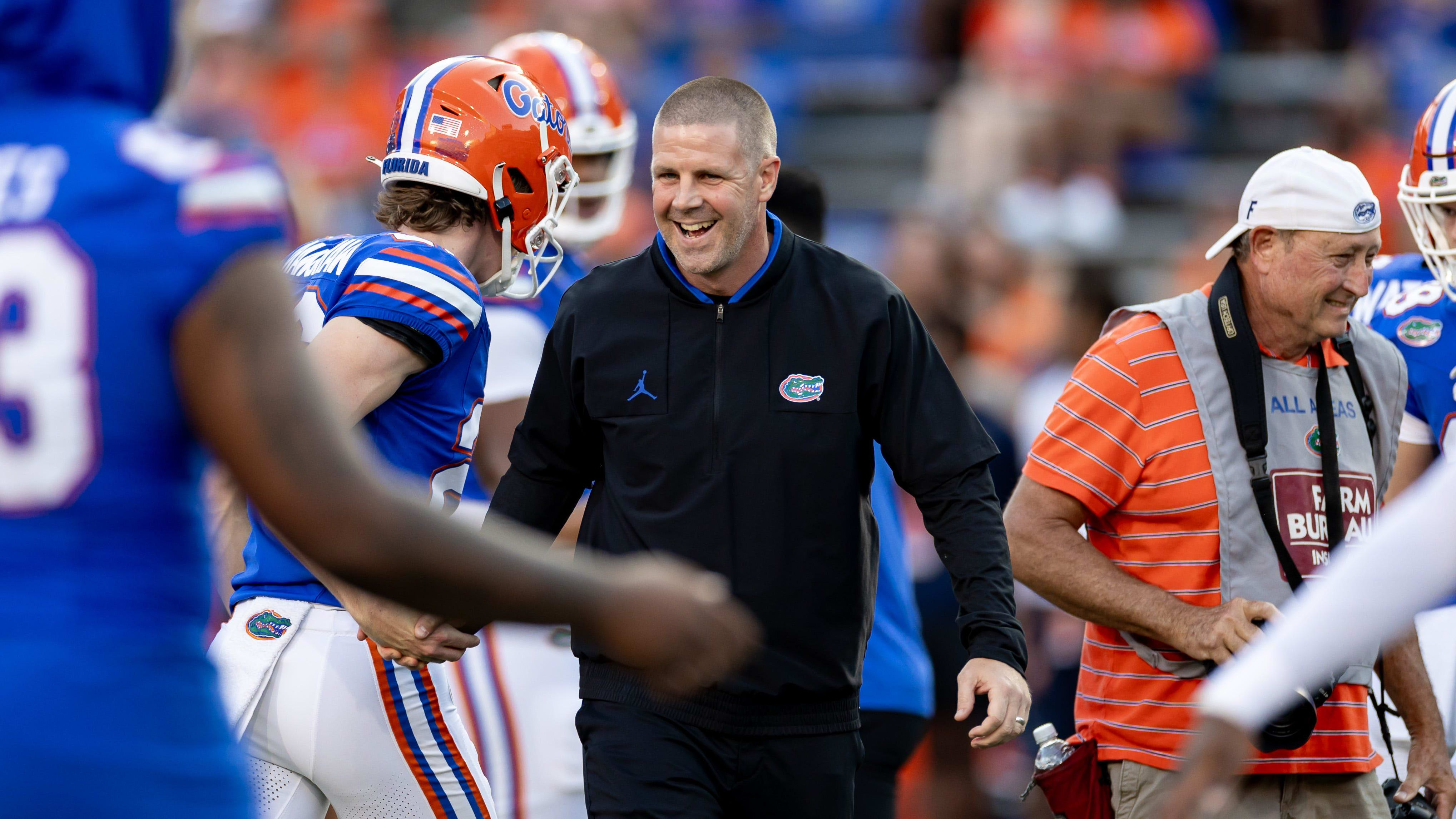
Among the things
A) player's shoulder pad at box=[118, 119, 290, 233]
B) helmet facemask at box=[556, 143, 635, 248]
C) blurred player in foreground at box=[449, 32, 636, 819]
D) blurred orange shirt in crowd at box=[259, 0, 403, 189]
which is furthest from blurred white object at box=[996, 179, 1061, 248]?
player's shoulder pad at box=[118, 119, 290, 233]

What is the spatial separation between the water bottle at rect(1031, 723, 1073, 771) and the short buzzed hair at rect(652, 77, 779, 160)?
159 cm

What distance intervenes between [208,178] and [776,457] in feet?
6.89

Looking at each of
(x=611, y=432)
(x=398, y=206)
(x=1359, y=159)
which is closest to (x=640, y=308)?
(x=611, y=432)

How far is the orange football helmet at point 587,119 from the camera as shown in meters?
5.79

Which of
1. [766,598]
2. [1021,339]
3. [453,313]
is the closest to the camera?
[453,313]

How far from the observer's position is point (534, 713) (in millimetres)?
5137

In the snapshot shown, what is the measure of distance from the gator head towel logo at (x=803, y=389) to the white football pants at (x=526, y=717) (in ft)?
4.44

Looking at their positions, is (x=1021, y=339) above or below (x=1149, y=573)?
below

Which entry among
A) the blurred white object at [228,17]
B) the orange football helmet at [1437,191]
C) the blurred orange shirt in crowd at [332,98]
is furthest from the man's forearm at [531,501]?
the blurred white object at [228,17]

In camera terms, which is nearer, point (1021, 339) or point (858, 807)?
point (858, 807)

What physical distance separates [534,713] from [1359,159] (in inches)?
293

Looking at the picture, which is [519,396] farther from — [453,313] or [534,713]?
[453,313]

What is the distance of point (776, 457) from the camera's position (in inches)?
158

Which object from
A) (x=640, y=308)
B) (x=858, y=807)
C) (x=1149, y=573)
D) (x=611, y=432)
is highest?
(x=640, y=308)
